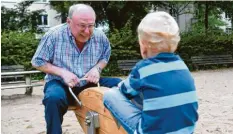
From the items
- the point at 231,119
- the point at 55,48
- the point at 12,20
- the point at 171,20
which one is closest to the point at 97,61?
the point at 55,48

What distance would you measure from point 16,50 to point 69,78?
40.4ft

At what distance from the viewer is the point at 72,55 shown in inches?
135

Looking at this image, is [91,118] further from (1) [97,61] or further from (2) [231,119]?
(2) [231,119]

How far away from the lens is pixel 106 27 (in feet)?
70.8

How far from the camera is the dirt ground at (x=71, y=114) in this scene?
18.4 feet

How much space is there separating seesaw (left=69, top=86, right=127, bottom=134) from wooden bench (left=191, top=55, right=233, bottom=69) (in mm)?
14336

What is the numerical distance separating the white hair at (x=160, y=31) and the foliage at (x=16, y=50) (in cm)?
1312

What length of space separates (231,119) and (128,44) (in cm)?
1059

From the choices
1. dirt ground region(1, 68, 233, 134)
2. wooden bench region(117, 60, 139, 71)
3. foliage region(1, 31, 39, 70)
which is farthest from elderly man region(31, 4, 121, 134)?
wooden bench region(117, 60, 139, 71)

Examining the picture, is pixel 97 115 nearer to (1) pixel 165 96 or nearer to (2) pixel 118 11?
(1) pixel 165 96

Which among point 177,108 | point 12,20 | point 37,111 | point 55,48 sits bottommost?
point 37,111

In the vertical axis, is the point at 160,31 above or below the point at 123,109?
above

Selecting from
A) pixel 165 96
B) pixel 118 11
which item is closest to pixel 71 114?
pixel 165 96

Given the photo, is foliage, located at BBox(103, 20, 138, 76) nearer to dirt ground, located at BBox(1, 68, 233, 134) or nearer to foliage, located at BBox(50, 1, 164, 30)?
foliage, located at BBox(50, 1, 164, 30)
